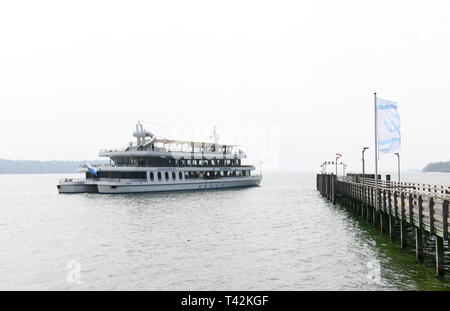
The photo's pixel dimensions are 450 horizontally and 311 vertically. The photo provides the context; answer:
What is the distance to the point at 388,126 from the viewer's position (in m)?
25.0

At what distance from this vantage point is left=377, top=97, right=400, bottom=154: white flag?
24750mm

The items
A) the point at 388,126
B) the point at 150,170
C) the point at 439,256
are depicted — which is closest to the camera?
the point at 439,256

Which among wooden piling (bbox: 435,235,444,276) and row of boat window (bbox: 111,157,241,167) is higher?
row of boat window (bbox: 111,157,241,167)

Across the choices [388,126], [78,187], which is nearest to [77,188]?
[78,187]

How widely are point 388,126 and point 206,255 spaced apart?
45.2 feet

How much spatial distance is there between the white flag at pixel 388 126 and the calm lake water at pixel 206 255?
5562mm

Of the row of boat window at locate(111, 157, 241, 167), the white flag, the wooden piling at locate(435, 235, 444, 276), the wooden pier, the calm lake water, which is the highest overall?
the white flag

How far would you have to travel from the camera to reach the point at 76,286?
15.8 metres

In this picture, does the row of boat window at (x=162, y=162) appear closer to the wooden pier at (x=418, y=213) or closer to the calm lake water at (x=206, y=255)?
the calm lake water at (x=206, y=255)

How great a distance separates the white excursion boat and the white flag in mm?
42506

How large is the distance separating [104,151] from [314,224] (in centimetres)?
4243

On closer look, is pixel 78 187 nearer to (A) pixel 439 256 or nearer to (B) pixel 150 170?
(B) pixel 150 170

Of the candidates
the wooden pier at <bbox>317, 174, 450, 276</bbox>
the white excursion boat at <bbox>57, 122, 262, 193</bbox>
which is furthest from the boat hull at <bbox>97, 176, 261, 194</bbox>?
the wooden pier at <bbox>317, 174, 450, 276</bbox>

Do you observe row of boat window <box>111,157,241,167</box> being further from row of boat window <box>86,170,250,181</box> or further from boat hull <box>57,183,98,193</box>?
boat hull <box>57,183,98,193</box>
